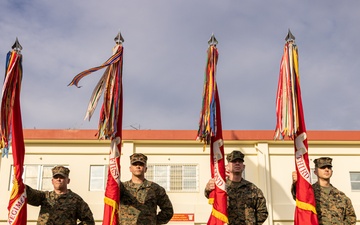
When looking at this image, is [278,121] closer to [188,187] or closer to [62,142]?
[188,187]

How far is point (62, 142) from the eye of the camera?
13062 millimetres

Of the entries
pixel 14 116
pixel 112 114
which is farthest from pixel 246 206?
pixel 14 116

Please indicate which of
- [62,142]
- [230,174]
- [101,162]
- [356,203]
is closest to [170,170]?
[101,162]

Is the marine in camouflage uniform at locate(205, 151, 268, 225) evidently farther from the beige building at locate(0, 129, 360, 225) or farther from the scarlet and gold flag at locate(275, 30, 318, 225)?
the beige building at locate(0, 129, 360, 225)

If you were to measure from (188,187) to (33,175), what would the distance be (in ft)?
14.2

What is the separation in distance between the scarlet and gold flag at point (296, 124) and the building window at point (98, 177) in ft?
26.2

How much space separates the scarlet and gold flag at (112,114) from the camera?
5484 mm

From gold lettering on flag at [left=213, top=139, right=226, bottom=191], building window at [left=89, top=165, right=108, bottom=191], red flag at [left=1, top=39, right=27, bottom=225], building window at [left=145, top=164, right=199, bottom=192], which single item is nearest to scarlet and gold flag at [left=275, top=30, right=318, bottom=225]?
gold lettering on flag at [left=213, top=139, right=226, bottom=191]

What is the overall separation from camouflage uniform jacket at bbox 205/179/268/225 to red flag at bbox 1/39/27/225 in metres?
2.45

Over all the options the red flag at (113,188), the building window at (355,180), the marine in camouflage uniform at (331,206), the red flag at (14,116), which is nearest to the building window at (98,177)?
the building window at (355,180)

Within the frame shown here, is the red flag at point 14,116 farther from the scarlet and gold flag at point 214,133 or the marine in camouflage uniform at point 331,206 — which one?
the marine in camouflage uniform at point 331,206

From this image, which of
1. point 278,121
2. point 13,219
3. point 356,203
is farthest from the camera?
point 356,203

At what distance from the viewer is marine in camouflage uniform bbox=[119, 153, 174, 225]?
5.50 meters

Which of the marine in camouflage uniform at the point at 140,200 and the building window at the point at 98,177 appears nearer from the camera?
the marine in camouflage uniform at the point at 140,200
